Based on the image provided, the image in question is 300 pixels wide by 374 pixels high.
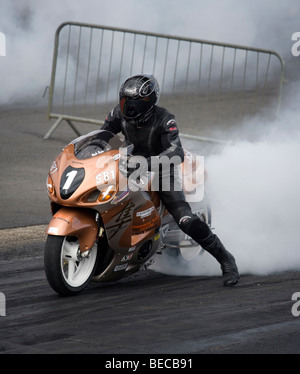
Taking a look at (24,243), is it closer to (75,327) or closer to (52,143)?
(75,327)

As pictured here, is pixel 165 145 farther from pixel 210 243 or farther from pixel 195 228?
pixel 210 243

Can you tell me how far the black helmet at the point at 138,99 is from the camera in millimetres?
7457

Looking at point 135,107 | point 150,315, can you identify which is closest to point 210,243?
point 135,107

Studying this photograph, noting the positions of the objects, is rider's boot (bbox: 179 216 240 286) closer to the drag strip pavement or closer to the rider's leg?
the rider's leg

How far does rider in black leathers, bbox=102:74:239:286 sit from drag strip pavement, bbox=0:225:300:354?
1.22 ft

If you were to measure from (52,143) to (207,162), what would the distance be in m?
5.46

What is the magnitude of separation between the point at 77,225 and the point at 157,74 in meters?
7.61

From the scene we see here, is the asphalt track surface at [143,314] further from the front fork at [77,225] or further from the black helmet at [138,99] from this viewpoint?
the black helmet at [138,99]

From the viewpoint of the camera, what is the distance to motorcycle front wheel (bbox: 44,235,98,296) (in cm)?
685

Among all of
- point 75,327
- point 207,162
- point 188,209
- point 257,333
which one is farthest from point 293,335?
point 207,162

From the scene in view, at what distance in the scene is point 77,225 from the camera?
6.91m

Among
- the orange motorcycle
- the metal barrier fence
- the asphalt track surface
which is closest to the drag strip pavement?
the asphalt track surface
